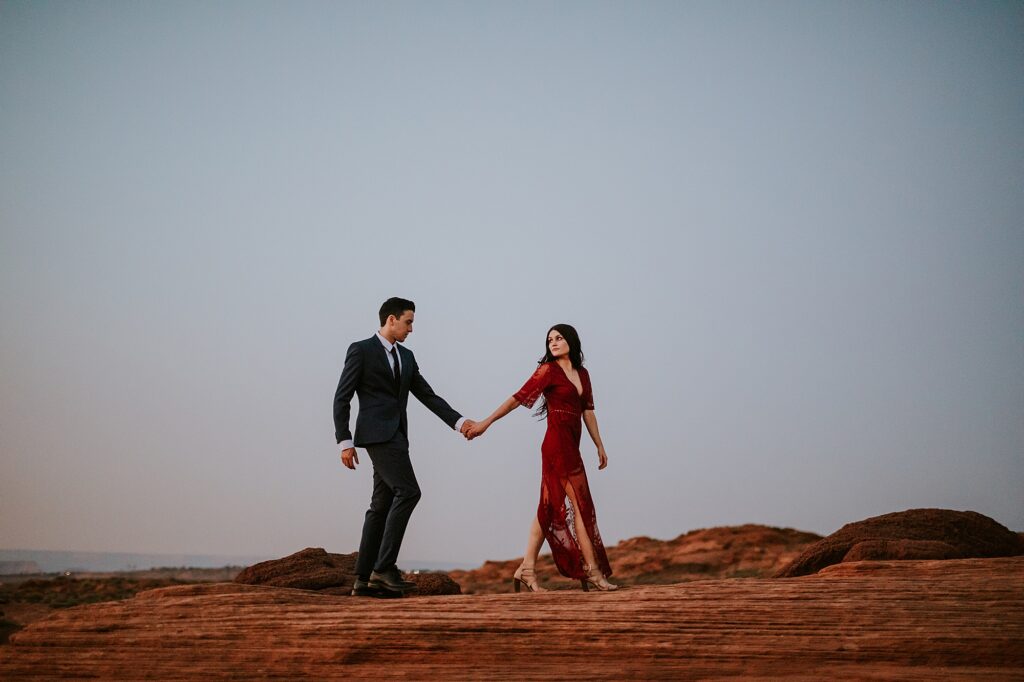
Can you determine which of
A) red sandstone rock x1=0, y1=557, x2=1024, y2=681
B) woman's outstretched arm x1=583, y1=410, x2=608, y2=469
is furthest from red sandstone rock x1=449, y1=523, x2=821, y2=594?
red sandstone rock x1=0, y1=557, x2=1024, y2=681

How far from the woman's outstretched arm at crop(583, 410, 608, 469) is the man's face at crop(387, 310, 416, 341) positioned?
2175 mm

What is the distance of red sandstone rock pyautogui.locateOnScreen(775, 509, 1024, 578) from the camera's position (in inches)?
376

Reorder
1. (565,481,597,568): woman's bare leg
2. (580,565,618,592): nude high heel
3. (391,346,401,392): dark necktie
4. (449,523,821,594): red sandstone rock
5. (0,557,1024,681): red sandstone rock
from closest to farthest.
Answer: (0,557,1024,681): red sandstone rock
(580,565,618,592): nude high heel
(565,481,597,568): woman's bare leg
(391,346,401,392): dark necktie
(449,523,821,594): red sandstone rock

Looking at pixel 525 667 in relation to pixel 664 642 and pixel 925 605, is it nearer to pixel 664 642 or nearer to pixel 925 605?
pixel 664 642

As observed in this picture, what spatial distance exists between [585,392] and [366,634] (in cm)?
379

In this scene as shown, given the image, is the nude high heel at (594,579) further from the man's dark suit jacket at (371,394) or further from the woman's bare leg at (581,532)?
the man's dark suit jacket at (371,394)

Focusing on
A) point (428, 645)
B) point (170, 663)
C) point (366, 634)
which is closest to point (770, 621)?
point (428, 645)

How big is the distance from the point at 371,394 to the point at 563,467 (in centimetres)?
219

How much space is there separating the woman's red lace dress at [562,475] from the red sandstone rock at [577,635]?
5.41 ft

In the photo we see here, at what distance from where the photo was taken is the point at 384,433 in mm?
9133

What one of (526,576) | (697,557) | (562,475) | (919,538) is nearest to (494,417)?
(562,475)

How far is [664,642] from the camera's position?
684 centimetres

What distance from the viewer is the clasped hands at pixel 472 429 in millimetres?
9648

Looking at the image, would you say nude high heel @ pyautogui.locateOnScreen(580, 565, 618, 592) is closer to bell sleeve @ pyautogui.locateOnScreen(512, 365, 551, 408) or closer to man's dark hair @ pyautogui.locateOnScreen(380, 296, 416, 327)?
bell sleeve @ pyautogui.locateOnScreen(512, 365, 551, 408)
